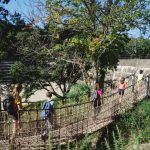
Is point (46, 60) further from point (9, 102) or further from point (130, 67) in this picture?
point (9, 102)

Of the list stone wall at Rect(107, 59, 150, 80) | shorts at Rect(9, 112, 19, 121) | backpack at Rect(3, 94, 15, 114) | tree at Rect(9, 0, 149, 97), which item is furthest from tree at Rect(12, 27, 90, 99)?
backpack at Rect(3, 94, 15, 114)

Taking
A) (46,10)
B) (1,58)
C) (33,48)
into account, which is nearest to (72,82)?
(33,48)

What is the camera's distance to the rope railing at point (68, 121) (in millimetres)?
10742

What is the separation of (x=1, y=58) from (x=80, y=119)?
1623 centimetres

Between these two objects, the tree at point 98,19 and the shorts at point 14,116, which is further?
the tree at point 98,19

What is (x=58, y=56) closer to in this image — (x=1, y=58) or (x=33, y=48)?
(x=33, y=48)

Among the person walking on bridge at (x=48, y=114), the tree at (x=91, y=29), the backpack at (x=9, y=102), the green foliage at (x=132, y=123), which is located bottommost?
the green foliage at (x=132, y=123)

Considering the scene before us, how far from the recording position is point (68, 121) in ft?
42.3

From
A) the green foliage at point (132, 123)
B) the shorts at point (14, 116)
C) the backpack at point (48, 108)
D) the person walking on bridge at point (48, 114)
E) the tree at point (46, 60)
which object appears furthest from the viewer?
the tree at point (46, 60)

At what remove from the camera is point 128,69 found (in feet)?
94.6

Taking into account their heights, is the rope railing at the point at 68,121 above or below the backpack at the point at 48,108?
below

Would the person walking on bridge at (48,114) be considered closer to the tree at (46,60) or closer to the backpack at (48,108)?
the backpack at (48,108)

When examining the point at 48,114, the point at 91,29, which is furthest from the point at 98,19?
the point at 48,114

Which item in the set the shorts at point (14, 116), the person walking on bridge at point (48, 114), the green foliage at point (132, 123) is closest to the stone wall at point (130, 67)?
the green foliage at point (132, 123)
